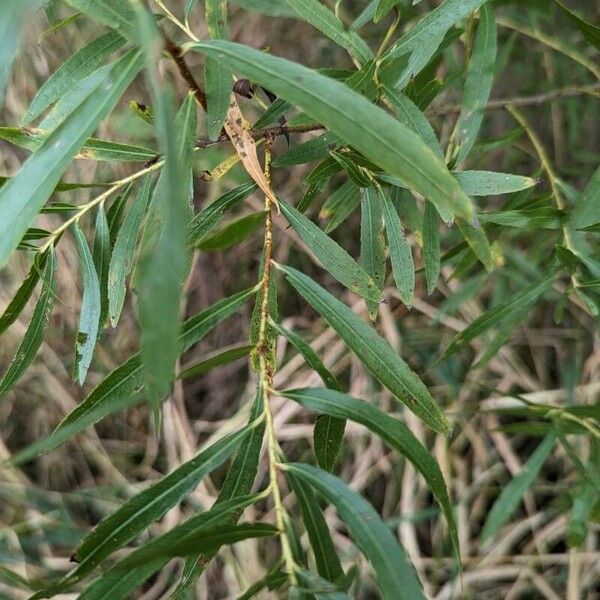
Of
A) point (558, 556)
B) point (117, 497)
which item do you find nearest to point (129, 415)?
point (117, 497)

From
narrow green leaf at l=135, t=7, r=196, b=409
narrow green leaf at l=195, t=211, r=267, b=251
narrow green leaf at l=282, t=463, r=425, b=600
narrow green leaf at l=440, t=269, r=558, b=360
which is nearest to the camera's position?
narrow green leaf at l=135, t=7, r=196, b=409

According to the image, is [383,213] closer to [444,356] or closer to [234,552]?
[444,356]

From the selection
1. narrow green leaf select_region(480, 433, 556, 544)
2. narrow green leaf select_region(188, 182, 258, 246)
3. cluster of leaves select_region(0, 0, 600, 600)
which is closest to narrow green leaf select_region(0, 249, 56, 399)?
cluster of leaves select_region(0, 0, 600, 600)

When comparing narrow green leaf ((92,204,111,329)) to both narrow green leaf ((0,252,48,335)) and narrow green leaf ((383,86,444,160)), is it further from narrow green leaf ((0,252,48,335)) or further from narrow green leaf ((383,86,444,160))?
narrow green leaf ((383,86,444,160))

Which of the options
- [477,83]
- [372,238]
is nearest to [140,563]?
[372,238]

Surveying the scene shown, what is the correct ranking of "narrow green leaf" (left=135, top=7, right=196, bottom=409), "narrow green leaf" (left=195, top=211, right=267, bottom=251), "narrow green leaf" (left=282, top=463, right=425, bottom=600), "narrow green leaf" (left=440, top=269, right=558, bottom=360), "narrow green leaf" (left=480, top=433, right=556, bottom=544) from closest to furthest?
"narrow green leaf" (left=135, top=7, right=196, bottom=409) < "narrow green leaf" (left=282, top=463, right=425, bottom=600) < "narrow green leaf" (left=195, top=211, right=267, bottom=251) < "narrow green leaf" (left=440, top=269, right=558, bottom=360) < "narrow green leaf" (left=480, top=433, right=556, bottom=544)

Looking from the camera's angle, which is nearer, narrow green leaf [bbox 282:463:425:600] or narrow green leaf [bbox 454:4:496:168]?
narrow green leaf [bbox 282:463:425:600]

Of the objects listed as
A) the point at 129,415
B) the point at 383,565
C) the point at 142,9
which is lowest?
the point at 129,415
